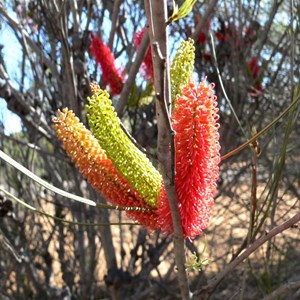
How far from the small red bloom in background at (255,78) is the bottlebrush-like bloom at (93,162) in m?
1.44

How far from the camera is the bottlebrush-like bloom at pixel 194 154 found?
765mm

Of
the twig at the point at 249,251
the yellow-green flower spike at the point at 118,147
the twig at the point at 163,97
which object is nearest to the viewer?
→ the twig at the point at 163,97

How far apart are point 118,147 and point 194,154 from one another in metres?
0.11

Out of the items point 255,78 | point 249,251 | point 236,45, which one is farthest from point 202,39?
point 249,251

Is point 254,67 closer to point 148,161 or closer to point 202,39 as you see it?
point 202,39

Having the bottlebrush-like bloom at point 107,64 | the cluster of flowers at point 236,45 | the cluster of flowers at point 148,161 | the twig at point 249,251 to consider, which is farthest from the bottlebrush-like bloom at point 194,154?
the cluster of flowers at point 236,45

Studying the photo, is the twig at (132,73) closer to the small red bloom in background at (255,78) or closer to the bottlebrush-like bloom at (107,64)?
the bottlebrush-like bloom at (107,64)

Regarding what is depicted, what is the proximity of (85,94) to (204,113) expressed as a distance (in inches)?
50.6

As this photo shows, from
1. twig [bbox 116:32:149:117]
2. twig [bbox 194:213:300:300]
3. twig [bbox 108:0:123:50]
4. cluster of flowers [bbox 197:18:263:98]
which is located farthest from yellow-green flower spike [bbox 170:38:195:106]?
cluster of flowers [bbox 197:18:263:98]

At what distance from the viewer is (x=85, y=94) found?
2.00 meters

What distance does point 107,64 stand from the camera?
1.69 metres

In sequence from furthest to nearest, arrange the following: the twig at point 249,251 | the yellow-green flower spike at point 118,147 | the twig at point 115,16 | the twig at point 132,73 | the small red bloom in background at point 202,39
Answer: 1. the small red bloom in background at point 202,39
2. the twig at point 115,16
3. the twig at point 132,73
4. the twig at point 249,251
5. the yellow-green flower spike at point 118,147

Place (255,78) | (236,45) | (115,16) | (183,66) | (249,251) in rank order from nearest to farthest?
(183,66) < (249,251) < (115,16) < (236,45) < (255,78)

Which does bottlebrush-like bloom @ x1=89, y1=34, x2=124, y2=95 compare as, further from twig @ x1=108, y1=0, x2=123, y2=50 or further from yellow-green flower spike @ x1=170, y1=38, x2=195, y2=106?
yellow-green flower spike @ x1=170, y1=38, x2=195, y2=106
